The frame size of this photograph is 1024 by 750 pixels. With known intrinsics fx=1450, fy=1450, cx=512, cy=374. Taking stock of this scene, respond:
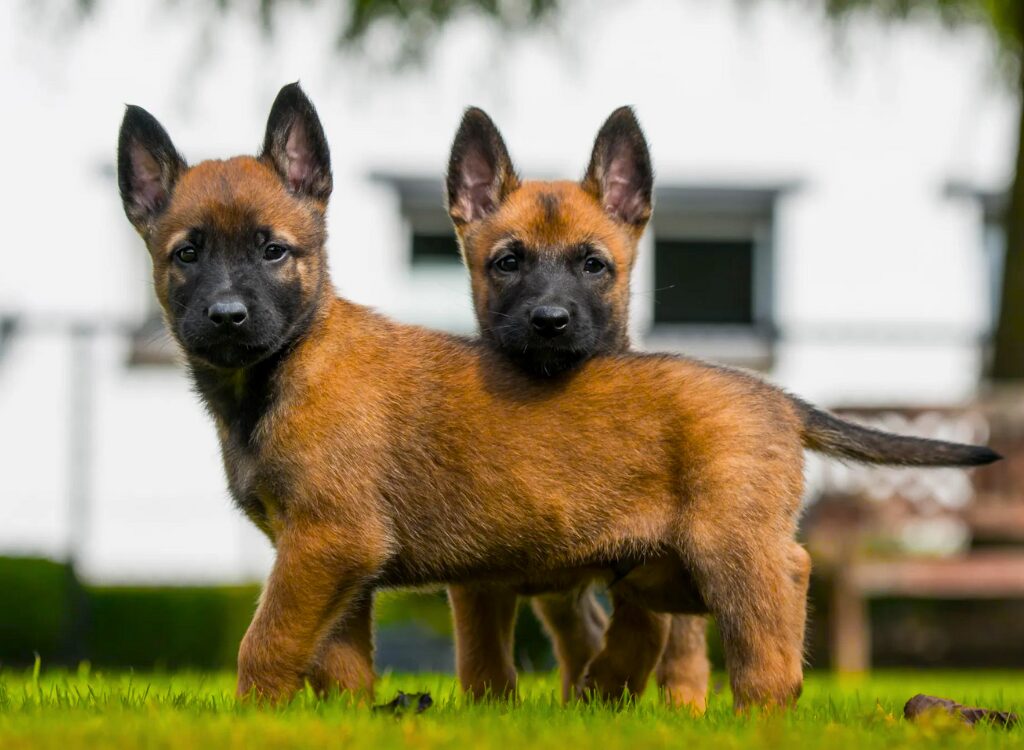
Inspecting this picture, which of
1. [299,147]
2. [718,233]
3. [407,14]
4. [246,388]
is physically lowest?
[246,388]

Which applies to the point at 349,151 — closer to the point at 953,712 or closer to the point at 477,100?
the point at 477,100

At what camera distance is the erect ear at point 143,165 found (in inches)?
217

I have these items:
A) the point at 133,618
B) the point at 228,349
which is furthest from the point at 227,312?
the point at 133,618

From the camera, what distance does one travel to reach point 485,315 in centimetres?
597

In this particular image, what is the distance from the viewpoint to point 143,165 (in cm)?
555

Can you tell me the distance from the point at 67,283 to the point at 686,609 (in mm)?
12797

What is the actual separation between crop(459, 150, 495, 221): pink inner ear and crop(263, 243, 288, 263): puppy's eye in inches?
51.5

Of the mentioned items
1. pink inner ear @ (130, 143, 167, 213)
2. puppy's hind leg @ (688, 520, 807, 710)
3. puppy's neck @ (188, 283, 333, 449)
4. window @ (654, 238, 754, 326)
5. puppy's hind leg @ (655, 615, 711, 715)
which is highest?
window @ (654, 238, 754, 326)

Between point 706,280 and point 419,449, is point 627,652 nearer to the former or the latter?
point 419,449

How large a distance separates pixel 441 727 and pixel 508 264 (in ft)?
7.20

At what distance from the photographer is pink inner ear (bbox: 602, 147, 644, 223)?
6.27m

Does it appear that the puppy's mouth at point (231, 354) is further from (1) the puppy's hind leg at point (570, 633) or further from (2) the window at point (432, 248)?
(2) the window at point (432, 248)

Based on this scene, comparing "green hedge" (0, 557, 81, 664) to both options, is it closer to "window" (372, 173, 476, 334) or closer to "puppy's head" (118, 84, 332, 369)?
"window" (372, 173, 476, 334)

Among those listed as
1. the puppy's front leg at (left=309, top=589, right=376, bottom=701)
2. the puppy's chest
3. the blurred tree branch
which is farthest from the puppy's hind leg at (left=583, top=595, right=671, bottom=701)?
the blurred tree branch
